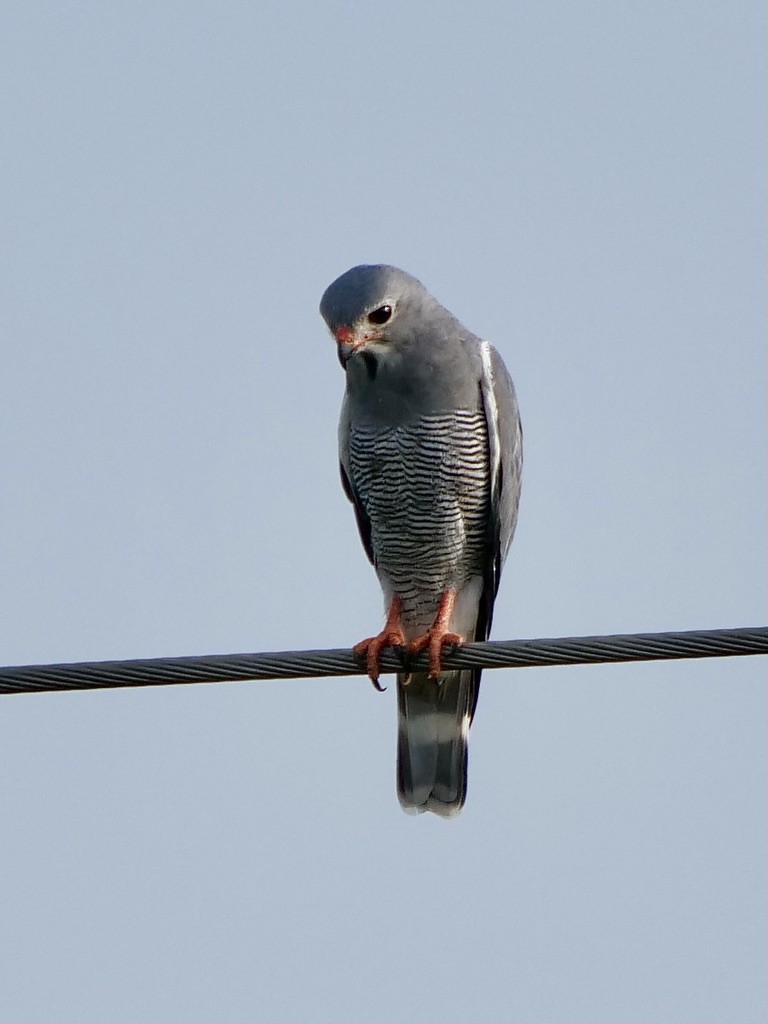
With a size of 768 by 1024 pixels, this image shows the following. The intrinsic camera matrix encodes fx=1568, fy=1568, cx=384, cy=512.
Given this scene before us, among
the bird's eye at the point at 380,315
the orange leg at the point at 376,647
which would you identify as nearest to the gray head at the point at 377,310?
the bird's eye at the point at 380,315

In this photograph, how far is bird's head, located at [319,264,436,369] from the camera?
288 inches

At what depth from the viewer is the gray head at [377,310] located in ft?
24.0

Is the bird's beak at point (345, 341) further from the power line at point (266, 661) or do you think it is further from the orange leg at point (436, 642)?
the power line at point (266, 661)

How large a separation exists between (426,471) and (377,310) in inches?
32.3

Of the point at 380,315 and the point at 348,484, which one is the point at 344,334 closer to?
the point at 380,315

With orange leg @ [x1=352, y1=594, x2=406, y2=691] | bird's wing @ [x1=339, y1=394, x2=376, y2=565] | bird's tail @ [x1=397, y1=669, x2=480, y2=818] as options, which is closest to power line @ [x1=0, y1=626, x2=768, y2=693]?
orange leg @ [x1=352, y1=594, x2=406, y2=691]

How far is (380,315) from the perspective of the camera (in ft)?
24.5

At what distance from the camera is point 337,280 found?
7.41 metres

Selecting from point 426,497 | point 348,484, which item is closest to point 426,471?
point 426,497

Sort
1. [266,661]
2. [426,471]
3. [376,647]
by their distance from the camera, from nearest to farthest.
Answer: [266,661] < [376,647] < [426,471]

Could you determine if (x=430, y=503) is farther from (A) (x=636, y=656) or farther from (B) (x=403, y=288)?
(A) (x=636, y=656)

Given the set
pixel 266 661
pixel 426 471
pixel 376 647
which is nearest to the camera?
pixel 266 661

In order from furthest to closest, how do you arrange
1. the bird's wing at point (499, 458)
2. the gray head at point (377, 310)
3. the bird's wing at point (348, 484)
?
1. the bird's wing at point (348, 484)
2. the bird's wing at point (499, 458)
3. the gray head at point (377, 310)

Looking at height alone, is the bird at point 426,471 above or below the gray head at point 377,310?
below
